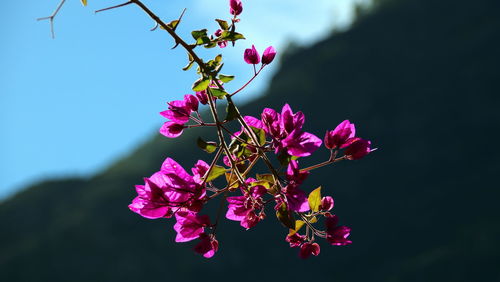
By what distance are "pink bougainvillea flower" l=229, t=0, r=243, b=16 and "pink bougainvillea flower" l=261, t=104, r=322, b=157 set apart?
133 mm

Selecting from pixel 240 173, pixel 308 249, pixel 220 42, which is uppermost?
pixel 220 42

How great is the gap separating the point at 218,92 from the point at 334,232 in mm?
182

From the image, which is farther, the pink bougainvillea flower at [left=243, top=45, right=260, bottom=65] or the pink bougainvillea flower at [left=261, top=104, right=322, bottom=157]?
the pink bougainvillea flower at [left=243, top=45, right=260, bottom=65]

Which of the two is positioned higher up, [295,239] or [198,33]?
[198,33]

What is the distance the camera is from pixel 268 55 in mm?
556

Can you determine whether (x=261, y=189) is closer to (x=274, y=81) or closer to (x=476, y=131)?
(x=476, y=131)

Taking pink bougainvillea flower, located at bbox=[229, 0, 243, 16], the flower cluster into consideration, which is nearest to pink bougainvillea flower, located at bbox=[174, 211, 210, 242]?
the flower cluster

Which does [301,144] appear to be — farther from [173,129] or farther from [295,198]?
[173,129]

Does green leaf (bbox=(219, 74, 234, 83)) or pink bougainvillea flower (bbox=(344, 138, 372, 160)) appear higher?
green leaf (bbox=(219, 74, 234, 83))

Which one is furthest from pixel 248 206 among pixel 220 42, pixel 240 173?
pixel 220 42

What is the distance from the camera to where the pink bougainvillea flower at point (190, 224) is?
47 cm

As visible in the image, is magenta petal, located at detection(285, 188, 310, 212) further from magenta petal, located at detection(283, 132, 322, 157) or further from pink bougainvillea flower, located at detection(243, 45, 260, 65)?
pink bougainvillea flower, located at detection(243, 45, 260, 65)

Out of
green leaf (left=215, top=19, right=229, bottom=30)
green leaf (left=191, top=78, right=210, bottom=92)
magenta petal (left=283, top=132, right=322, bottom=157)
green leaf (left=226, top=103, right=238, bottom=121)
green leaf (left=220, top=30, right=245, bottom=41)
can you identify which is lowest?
magenta petal (left=283, top=132, right=322, bottom=157)

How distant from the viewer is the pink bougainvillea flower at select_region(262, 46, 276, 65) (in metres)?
0.55
